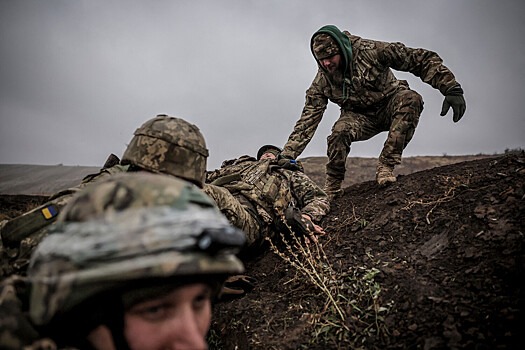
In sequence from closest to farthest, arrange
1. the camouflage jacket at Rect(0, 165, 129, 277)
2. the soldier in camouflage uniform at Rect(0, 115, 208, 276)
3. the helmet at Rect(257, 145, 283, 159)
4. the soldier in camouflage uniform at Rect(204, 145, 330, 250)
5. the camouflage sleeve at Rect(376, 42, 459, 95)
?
the camouflage jacket at Rect(0, 165, 129, 277) < the soldier in camouflage uniform at Rect(0, 115, 208, 276) < the soldier in camouflage uniform at Rect(204, 145, 330, 250) < the camouflage sleeve at Rect(376, 42, 459, 95) < the helmet at Rect(257, 145, 283, 159)

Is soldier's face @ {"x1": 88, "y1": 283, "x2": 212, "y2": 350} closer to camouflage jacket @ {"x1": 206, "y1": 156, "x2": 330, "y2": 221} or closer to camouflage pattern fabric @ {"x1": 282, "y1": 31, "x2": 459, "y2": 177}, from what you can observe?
camouflage jacket @ {"x1": 206, "y1": 156, "x2": 330, "y2": 221}

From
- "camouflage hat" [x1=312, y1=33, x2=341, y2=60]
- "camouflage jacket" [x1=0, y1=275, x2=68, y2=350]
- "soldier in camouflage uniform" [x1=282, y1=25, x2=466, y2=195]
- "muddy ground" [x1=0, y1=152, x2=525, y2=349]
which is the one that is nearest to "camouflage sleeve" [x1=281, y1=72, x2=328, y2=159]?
"soldier in camouflage uniform" [x1=282, y1=25, x2=466, y2=195]

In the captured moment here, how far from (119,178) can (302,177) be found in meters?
3.64

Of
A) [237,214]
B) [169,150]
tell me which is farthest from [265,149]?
[169,150]

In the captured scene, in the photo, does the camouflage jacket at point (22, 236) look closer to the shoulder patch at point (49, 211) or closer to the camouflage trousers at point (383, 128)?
the shoulder patch at point (49, 211)

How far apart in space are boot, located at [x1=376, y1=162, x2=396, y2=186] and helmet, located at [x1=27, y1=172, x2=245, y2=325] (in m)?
3.47

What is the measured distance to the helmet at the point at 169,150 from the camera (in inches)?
108

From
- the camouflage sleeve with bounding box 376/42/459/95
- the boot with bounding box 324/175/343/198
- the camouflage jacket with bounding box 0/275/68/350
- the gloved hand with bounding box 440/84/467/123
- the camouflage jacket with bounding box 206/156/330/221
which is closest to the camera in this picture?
the camouflage jacket with bounding box 0/275/68/350

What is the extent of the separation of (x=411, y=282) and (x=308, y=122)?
10.1ft

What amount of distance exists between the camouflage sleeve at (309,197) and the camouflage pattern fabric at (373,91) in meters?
0.44

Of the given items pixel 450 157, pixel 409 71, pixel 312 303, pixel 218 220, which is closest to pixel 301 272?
pixel 312 303

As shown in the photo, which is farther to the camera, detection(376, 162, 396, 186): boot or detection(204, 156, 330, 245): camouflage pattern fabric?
detection(376, 162, 396, 186): boot

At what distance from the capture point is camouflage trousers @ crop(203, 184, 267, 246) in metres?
3.42

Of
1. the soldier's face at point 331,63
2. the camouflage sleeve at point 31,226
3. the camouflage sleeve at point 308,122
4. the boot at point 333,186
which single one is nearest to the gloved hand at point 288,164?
the camouflage sleeve at point 308,122
